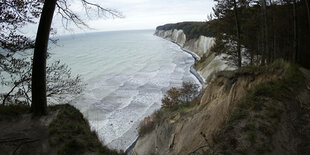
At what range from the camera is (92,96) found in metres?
28.5

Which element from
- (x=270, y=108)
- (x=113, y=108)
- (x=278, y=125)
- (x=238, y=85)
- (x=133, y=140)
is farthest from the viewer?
(x=113, y=108)

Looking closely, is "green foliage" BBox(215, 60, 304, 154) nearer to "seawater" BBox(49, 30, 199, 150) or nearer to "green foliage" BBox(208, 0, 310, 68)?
"seawater" BBox(49, 30, 199, 150)

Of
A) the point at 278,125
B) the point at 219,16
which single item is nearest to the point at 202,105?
the point at 278,125

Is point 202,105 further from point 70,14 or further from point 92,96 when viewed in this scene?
point 92,96

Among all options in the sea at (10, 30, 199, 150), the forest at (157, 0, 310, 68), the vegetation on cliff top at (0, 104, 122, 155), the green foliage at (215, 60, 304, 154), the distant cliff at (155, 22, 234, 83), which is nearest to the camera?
the green foliage at (215, 60, 304, 154)

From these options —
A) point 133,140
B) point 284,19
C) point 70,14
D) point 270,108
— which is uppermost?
point 284,19

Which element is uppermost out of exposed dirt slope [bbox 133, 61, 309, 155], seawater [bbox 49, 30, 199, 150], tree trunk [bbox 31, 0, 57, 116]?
tree trunk [bbox 31, 0, 57, 116]

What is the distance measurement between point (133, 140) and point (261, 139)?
15350mm

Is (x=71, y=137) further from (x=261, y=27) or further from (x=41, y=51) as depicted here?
(x=261, y=27)

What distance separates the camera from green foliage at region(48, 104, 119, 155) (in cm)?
529

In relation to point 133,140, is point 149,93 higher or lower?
higher

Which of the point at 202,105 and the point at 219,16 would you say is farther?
the point at 219,16

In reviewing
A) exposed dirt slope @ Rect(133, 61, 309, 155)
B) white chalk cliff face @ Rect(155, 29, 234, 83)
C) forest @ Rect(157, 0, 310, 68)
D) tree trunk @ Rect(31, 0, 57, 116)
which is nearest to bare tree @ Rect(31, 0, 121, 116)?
tree trunk @ Rect(31, 0, 57, 116)

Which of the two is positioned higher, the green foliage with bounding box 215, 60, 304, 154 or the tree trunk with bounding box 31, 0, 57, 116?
the tree trunk with bounding box 31, 0, 57, 116
